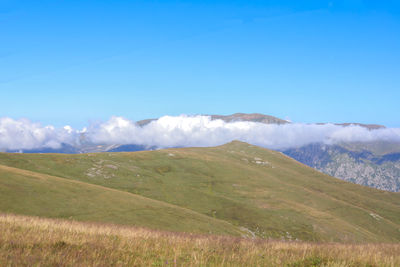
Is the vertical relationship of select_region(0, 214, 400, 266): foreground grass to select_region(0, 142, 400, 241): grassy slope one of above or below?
above

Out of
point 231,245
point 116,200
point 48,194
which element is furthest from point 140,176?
point 231,245

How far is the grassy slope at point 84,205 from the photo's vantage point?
57.4 meters

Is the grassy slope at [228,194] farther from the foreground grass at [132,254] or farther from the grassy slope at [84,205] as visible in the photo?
the foreground grass at [132,254]

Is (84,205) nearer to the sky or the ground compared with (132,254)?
nearer to the ground

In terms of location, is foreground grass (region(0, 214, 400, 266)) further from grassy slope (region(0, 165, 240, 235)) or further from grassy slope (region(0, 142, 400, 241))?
grassy slope (region(0, 142, 400, 241))

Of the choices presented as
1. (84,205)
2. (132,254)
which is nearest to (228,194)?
(84,205)

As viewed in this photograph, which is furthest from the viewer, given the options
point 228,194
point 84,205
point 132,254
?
point 228,194

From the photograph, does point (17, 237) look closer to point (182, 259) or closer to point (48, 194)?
point (182, 259)

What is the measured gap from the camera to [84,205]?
211 feet

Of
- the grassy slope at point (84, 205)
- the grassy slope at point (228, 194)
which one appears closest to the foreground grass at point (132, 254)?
the grassy slope at point (84, 205)

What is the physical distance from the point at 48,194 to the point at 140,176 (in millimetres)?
76041

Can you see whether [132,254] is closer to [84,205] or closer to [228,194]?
[84,205]

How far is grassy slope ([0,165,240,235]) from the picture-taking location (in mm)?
57438

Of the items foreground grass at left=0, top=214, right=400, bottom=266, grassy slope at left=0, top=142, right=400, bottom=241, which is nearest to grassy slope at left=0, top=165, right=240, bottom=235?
grassy slope at left=0, top=142, right=400, bottom=241
